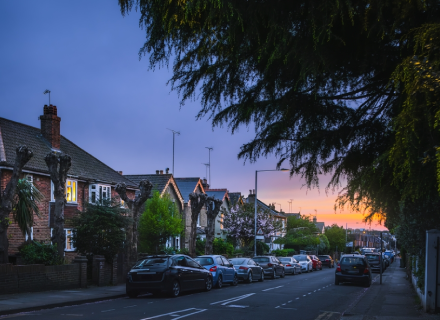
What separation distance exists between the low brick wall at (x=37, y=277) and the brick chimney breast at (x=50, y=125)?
1510 cm

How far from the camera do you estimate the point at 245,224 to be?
53.9 m

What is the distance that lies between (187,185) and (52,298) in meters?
39.9

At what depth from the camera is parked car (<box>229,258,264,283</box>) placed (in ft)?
89.3

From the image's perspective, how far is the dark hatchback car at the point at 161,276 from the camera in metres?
17.8

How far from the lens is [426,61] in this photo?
444 centimetres

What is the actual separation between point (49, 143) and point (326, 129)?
29.4 meters

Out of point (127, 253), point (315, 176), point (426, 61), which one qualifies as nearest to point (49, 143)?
point (127, 253)

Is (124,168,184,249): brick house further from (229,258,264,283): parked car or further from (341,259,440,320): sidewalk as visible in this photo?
(341,259,440,320): sidewalk

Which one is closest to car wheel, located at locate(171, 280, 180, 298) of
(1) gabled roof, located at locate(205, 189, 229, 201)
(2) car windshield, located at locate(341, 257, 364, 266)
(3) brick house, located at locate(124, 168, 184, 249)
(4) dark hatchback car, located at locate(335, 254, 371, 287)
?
(4) dark hatchback car, located at locate(335, 254, 371, 287)

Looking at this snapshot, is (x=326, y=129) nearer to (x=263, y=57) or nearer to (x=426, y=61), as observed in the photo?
(x=263, y=57)

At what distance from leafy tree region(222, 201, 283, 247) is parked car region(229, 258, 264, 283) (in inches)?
943

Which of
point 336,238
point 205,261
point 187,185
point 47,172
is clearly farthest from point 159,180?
point 336,238

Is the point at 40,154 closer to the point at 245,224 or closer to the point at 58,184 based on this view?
the point at 58,184

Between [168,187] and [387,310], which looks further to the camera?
[168,187]
